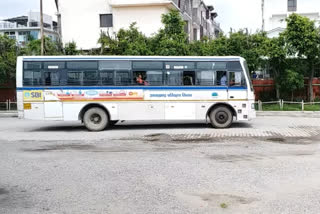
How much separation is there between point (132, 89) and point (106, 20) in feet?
66.9

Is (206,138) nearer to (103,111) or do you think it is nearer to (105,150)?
(105,150)

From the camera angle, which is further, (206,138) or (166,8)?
(166,8)

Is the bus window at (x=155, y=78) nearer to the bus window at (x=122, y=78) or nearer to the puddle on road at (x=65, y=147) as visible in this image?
the bus window at (x=122, y=78)

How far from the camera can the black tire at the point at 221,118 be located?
52.5ft

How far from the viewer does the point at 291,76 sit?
25438 millimetres

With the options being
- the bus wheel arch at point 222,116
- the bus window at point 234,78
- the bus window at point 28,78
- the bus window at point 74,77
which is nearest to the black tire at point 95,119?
the bus window at point 74,77

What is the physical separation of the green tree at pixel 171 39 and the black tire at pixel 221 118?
1107cm

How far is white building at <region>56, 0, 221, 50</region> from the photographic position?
3391 centimetres

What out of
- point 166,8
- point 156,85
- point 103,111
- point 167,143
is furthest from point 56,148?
point 166,8

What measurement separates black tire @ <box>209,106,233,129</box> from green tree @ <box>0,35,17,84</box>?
63.8 ft

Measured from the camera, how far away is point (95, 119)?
15945 mm

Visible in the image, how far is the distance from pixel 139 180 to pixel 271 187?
2.50 m

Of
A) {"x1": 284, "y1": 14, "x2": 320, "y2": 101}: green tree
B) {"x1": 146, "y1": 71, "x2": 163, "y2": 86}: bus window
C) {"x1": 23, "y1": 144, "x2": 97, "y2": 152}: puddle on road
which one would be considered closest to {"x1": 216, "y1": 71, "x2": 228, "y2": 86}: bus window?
{"x1": 146, "y1": 71, "x2": 163, "y2": 86}: bus window

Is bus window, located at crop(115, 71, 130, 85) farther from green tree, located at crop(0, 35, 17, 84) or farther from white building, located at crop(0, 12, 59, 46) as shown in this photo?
white building, located at crop(0, 12, 59, 46)
